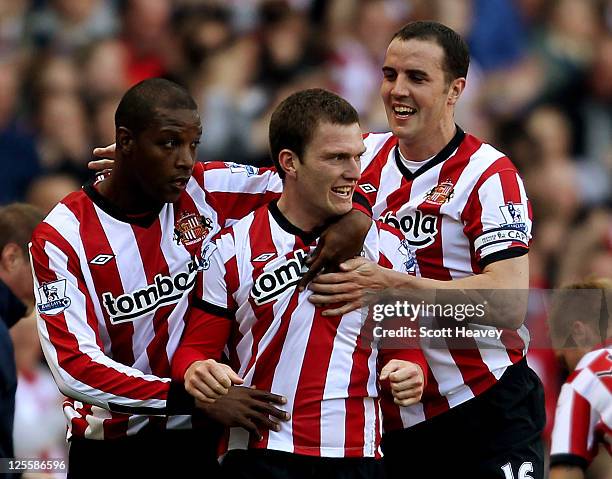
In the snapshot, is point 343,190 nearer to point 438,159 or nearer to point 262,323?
point 262,323

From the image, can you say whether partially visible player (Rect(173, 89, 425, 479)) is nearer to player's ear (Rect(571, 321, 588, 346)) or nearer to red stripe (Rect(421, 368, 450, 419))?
red stripe (Rect(421, 368, 450, 419))

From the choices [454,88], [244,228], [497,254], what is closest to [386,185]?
[454,88]

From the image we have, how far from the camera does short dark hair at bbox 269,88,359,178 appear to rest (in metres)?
4.44

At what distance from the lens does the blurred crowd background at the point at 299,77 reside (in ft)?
30.1

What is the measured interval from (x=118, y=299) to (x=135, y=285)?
0.26 feet

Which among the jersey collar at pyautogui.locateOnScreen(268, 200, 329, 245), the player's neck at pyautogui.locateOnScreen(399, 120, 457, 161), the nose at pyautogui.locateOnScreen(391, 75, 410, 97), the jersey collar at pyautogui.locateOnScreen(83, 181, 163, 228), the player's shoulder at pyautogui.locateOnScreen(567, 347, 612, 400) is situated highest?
the nose at pyautogui.locateOnScreen(391, 75, 410, 97)

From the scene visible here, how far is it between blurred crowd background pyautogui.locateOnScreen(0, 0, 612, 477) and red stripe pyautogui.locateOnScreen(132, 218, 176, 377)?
3989 mm

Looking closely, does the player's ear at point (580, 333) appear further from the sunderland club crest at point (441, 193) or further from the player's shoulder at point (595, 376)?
the sunderland club crest at point (441, 193)

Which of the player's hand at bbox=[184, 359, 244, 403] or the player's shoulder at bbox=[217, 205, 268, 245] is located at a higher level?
the player's shoulder at bbox=[217, 205, 268, 245]

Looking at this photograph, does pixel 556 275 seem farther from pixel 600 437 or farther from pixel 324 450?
pixel 324 450

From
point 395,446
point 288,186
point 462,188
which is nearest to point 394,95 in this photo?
point 462,188

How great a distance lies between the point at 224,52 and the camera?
9789 millimetres

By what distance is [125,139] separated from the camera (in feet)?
15.5

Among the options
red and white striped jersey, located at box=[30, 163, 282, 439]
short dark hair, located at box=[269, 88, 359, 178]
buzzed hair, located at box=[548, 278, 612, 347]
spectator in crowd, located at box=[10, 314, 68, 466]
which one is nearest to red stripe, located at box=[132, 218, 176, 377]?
red and white striped jersey, located at box=[30, 163, 282, 439]
